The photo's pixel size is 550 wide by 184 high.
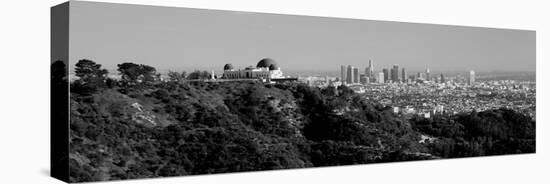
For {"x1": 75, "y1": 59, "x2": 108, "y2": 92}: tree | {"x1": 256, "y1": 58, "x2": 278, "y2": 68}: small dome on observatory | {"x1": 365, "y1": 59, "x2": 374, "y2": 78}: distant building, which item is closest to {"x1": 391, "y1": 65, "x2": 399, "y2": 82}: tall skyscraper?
{"x1": 365, "y1": 59, "x2": 374, "y2": 78}: distant building

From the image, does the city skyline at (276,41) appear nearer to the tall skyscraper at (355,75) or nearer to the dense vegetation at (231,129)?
the tall skyscraper at (355,75)

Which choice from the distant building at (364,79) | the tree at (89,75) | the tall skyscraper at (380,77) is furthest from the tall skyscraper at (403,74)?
the tree at (89,75)

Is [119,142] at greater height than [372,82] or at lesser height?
lesser

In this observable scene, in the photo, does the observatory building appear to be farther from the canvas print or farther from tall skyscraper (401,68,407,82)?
tall skyscraper (401,68,407,82)

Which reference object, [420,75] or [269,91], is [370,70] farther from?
[269,91]

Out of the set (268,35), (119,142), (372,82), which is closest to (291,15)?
(268,35)

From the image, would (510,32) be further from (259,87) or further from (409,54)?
(259,87)

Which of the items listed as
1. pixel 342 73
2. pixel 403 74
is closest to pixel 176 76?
pixel 342 73

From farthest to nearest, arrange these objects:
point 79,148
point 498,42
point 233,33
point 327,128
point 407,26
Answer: point 498,42, point 407,26, point 327,128, point 233,33, point 79,148
